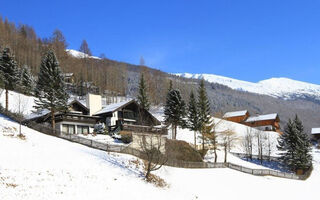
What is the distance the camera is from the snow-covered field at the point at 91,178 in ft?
66.4

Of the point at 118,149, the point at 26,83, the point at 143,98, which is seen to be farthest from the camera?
the point at 26,83

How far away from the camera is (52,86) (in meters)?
42.4

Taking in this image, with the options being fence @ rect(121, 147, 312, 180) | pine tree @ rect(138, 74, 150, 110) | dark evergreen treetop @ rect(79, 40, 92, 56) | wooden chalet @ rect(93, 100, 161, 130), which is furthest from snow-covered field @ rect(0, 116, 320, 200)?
dark evergreen treetop @ rect(79, 40, 92, 56)

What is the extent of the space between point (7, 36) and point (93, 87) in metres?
26.6

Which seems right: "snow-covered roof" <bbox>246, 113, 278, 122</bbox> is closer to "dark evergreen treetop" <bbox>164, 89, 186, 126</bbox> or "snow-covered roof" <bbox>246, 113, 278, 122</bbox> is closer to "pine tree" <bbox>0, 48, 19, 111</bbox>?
"dark evergreen treetop" <bbox>164, 89, 186, 126</bbox>

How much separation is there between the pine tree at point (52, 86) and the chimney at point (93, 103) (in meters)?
10.00

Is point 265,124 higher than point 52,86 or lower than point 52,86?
lower

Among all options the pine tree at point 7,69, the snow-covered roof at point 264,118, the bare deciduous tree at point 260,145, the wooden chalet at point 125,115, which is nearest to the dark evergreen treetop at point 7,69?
the pine tree at point 7,69

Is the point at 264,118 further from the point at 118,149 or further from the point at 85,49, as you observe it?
the point at 118,149

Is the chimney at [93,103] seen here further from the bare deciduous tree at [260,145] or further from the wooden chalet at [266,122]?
the wooden chalet at [266,122]

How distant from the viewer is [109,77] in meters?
100

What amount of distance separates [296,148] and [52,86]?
4068 cm

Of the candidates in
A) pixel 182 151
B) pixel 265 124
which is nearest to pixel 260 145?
pixel 182 151

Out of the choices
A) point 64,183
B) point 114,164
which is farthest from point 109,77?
point 64,183
